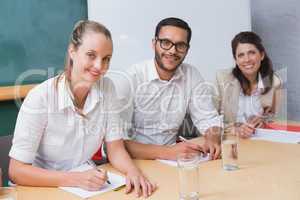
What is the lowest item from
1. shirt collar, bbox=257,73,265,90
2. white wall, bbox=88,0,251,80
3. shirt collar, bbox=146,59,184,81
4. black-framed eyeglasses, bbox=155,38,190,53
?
shirt collar, bbox=257,73,265,90

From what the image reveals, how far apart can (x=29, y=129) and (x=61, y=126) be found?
0.14 meters

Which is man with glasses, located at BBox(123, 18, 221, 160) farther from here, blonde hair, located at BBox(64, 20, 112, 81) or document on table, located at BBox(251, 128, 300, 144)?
blonde hair, located at BBox(64, 20, 112, 81)

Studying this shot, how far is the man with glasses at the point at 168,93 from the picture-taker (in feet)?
5.82

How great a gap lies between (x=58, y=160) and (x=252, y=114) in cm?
127

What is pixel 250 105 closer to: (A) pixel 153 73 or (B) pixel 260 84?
(B) pixel 260 84

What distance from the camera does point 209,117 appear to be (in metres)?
1.79

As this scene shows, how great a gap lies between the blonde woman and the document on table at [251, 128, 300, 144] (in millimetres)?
726

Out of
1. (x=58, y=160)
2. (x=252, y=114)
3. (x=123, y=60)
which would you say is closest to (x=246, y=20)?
(x=252, y=114)

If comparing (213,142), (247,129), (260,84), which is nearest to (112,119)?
(213,142)

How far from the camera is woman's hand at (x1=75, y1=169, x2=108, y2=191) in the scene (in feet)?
3.48

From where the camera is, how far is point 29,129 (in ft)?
3.79

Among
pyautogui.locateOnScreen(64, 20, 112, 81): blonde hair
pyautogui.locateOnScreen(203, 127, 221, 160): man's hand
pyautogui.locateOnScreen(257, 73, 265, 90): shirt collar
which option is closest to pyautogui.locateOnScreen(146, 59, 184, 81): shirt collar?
pyautogui.locateOnScreen(203, 127, 221, 160): man's hand

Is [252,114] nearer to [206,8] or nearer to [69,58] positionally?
[206,8]

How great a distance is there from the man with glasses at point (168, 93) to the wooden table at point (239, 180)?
41 cm
